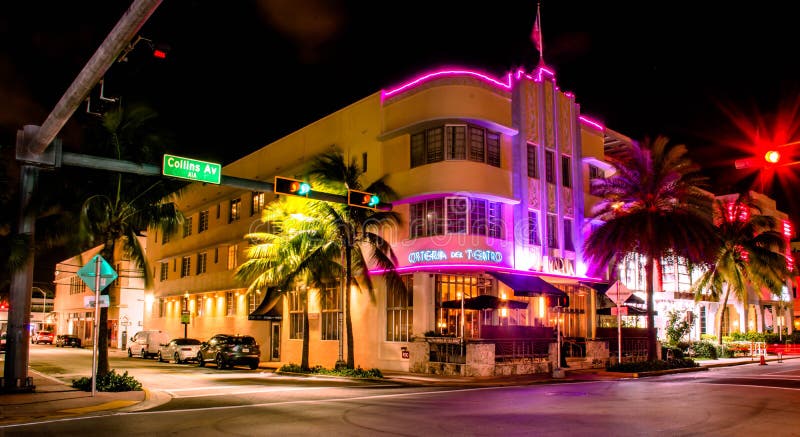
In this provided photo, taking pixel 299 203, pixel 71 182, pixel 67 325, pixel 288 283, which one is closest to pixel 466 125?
pixel 299 203

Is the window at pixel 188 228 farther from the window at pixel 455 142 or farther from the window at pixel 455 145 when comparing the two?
the window at pixel 455 142

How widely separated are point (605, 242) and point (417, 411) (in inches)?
765

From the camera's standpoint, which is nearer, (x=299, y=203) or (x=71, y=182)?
(x=71, y=182)

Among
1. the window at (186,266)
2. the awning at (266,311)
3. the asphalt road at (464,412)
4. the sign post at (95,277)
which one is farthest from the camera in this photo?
the window at (186,266)

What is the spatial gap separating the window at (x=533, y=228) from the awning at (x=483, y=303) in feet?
12.4

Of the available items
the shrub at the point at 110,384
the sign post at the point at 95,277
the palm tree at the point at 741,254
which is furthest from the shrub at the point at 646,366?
the sign post at the point at 95,277

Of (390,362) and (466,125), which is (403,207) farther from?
(390,362)

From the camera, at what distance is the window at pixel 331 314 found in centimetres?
3353

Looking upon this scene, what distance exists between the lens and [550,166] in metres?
33.6

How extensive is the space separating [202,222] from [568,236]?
27.3 metres

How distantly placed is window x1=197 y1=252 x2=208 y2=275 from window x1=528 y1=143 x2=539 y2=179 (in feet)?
83.6

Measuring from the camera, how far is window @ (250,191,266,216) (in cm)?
4028

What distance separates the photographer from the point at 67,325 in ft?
285

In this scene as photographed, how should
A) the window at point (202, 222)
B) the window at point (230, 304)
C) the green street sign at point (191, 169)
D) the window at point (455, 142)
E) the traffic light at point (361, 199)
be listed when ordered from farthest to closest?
the window at point (202, 222) < the window at point (230, 304) < the window at point (455, 142) < the traffic light at point (361, 199) < the green street sign at point (191, 169)
